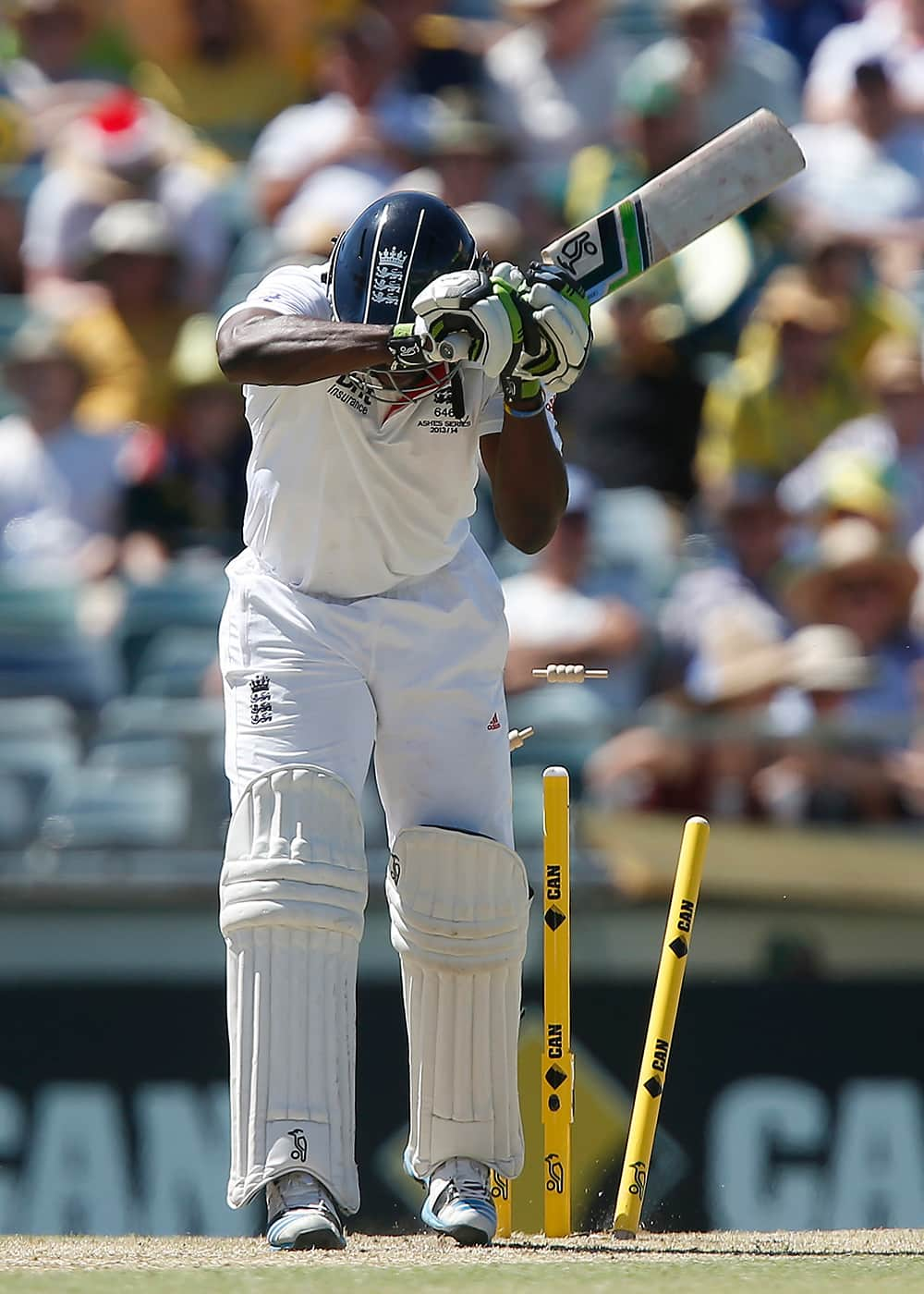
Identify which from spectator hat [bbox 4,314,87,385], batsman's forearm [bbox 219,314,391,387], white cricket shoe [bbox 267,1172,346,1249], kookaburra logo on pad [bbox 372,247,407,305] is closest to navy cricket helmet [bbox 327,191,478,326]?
kookaburra logo on pad [bbox 372,247,407,305]

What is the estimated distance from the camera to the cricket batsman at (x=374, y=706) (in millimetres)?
3287

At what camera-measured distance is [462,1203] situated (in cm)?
342

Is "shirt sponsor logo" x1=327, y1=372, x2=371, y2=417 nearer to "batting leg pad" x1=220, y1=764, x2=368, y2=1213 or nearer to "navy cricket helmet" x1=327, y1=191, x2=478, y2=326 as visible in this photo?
"navy cricket helmet" x1=327, y1=191, x2=478, y2=326

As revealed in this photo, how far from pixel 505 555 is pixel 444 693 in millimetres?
2763

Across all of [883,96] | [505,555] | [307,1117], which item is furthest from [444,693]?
[883,96]

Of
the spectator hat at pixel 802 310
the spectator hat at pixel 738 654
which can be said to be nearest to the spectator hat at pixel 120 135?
the spectator hat at pixel 802 310

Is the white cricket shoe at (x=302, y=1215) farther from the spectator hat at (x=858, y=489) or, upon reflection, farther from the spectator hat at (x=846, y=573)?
the spectator hat at (x=858, y=489)

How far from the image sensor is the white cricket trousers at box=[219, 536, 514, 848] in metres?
3.39

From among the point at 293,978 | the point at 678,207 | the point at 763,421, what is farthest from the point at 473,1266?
the point at 763,421

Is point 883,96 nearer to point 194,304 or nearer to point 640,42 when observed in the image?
point 640,42

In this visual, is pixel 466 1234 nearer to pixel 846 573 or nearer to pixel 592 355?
pixel 846 573

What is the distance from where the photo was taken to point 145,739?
5.26 m

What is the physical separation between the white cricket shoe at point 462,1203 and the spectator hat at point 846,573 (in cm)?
268

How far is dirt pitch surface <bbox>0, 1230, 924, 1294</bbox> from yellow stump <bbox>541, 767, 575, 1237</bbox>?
94mm
